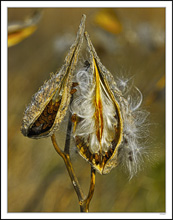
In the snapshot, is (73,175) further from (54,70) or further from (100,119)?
(54,70)

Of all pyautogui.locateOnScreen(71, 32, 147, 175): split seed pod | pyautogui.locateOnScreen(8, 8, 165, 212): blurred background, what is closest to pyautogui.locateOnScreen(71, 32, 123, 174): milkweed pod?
pyautogui.locateOnScreen(71, 32, 147, 175): split seed pod

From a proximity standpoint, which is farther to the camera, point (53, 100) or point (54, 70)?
point (54, 70)

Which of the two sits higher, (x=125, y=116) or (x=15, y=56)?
(x=15, y=56)

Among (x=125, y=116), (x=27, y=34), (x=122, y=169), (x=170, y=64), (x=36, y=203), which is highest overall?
(x=27, y=34)

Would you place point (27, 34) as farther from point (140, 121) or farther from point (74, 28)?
point (140, 121)

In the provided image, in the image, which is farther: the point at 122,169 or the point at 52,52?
the point at 52,52

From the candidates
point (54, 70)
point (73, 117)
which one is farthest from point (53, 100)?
point (54, 70)

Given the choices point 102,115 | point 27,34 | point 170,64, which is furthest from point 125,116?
point 27,34

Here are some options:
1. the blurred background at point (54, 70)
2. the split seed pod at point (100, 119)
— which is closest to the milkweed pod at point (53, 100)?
the split seed pod at point (100, 119)
